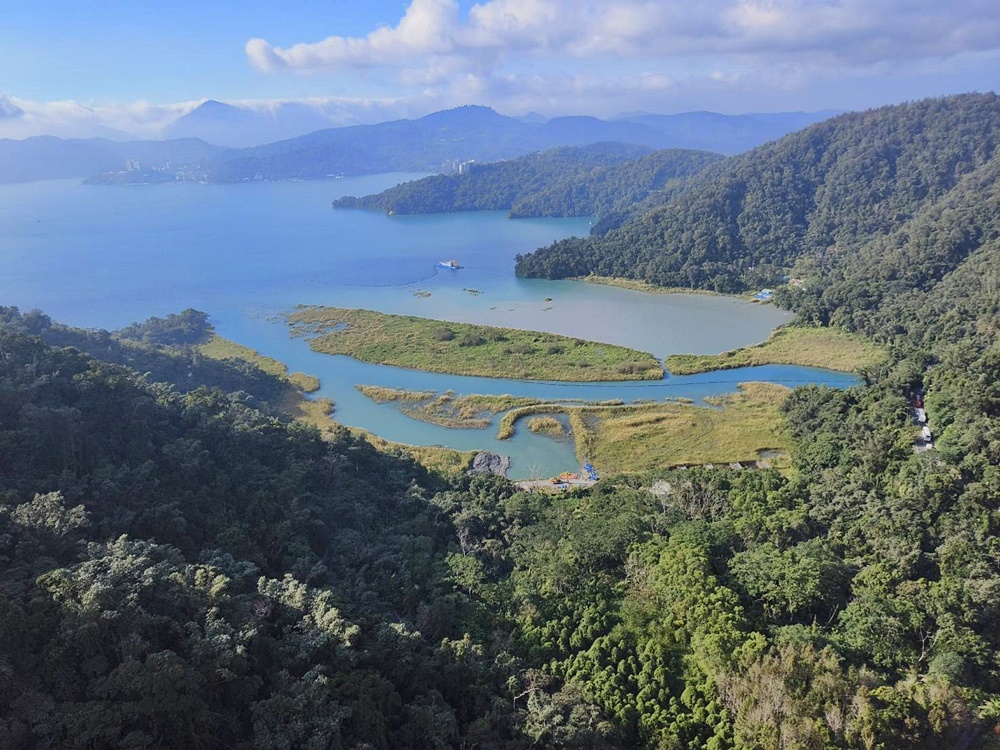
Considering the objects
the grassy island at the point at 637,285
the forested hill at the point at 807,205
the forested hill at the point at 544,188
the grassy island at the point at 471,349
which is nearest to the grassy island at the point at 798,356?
the grassy island at the point at 471,349

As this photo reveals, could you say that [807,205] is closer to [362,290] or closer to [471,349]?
[471,349]

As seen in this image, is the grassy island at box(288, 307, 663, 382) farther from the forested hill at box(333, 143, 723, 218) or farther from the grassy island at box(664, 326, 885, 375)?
the forested hill at box(333, 143, 723, 218)

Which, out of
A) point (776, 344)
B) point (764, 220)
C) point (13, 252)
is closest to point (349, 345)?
point (776, 344)

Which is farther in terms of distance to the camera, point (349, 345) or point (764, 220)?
point (764, 220)

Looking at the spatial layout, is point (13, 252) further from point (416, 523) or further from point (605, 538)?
point (605, 538)

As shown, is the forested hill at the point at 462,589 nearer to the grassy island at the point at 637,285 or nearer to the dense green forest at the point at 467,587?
the dense green forest at the point at 467,587

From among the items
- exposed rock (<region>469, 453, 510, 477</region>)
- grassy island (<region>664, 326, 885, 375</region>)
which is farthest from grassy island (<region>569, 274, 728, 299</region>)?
exposed rock (<region>469, 453, 510, 477</region>)

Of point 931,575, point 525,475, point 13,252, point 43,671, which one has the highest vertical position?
point 13,252
